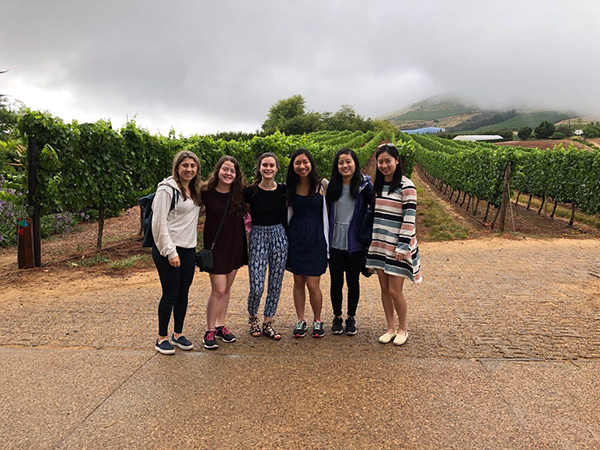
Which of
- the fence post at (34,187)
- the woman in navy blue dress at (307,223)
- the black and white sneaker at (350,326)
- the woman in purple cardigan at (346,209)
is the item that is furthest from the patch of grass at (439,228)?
the fence post at (34,187)

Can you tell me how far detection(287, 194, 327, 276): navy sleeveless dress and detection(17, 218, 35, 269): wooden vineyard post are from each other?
5.64 metres

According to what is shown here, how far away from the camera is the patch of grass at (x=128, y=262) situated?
7305mm

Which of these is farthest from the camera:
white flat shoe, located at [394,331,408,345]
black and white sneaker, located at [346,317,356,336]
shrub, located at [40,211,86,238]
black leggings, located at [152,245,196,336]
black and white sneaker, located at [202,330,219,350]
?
shrub, located at [40,211,86,238]

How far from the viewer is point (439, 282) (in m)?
6.09

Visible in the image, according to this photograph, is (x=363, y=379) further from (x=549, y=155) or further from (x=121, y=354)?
(x=549, y=155)

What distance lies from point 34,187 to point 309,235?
230 inches

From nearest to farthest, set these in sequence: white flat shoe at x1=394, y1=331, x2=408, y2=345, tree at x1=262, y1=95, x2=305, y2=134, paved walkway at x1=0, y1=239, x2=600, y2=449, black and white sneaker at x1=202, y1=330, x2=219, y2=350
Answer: paved walkway at x1=0, y1=239, x2=600, y2=449 → black and white sneaker at x1=202, y1=330, x2=219, y2=350 → white flat shoe at x1=394, y1=331, x2=408, y2=345 → tree at x1=262, y1=95, x2=305, y2=134

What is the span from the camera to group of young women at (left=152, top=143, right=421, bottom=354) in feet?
11.6

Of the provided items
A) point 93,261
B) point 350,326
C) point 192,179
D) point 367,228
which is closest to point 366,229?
point 367,228

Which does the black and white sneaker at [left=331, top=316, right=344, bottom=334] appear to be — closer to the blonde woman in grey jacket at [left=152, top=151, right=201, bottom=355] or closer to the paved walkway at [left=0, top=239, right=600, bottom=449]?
the paved walkway at [left=0, top=239, right=600, bottom=449]

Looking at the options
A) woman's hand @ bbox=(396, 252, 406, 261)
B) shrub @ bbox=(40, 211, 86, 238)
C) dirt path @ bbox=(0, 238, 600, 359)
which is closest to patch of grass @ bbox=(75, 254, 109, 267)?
dirt path @ bbox=(0, 238, 600, 359)

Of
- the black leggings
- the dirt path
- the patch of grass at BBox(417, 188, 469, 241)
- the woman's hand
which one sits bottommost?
the patch of grass at BBox(417, 188, 469, 241)

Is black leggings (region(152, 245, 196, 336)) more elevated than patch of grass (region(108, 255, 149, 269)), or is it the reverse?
black leggings (region(152, 245, 196, 336))

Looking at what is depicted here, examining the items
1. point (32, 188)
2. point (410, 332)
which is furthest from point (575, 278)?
point (32, 188)
